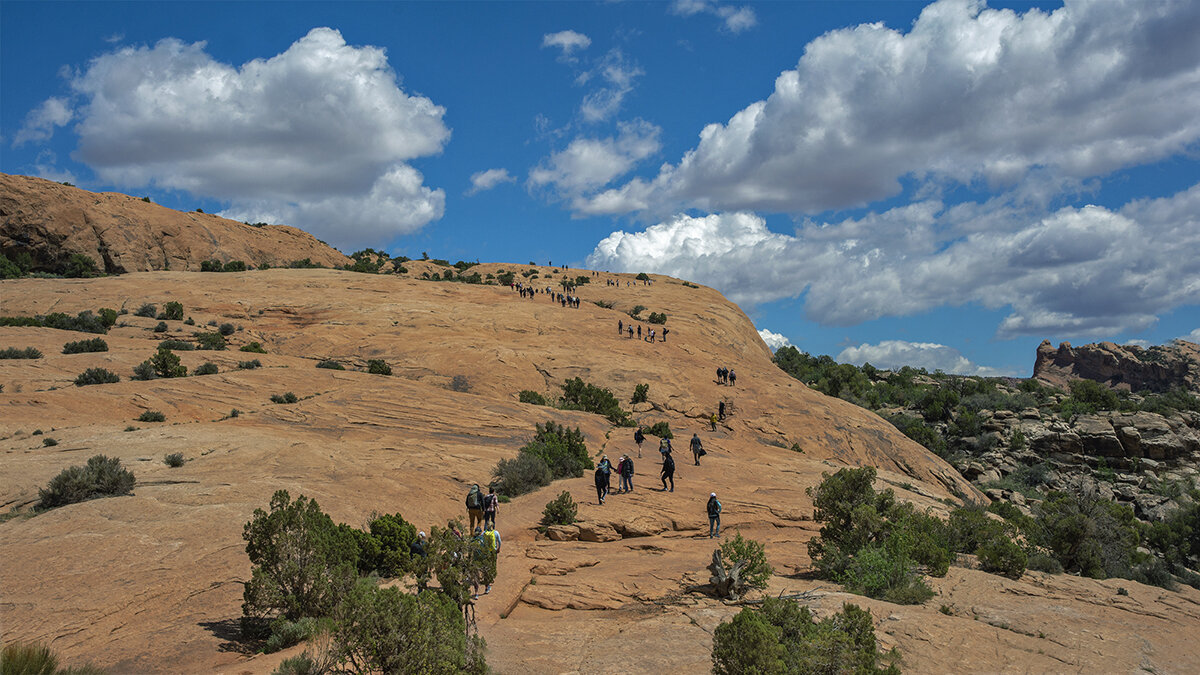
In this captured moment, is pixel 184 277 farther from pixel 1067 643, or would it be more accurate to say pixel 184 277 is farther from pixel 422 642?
pixel 1067 643

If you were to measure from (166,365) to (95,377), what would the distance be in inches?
105

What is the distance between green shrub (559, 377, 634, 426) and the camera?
34.4 m

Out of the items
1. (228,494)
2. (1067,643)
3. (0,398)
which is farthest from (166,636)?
(0,398)

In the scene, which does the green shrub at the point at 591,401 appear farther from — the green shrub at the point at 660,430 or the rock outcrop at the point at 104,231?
the rock outcrop at the point at 104,231

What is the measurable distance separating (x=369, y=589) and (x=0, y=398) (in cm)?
2062

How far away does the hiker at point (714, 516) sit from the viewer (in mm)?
18438

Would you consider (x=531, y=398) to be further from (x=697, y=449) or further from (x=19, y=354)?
(x=19, y=354)

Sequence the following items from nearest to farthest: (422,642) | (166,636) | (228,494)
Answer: (422,642) < (166,636) < (228,494)

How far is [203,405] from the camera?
2427cm

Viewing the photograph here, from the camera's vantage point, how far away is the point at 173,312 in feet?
131

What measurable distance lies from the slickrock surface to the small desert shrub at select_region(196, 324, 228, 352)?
192 centimetres

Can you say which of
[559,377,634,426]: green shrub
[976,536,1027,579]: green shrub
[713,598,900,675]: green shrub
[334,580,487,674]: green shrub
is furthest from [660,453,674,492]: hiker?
[334,580,487,674]: green shrub

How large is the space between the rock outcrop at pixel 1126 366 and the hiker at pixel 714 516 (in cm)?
11018

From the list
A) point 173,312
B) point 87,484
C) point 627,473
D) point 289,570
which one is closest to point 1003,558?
point 627,473
